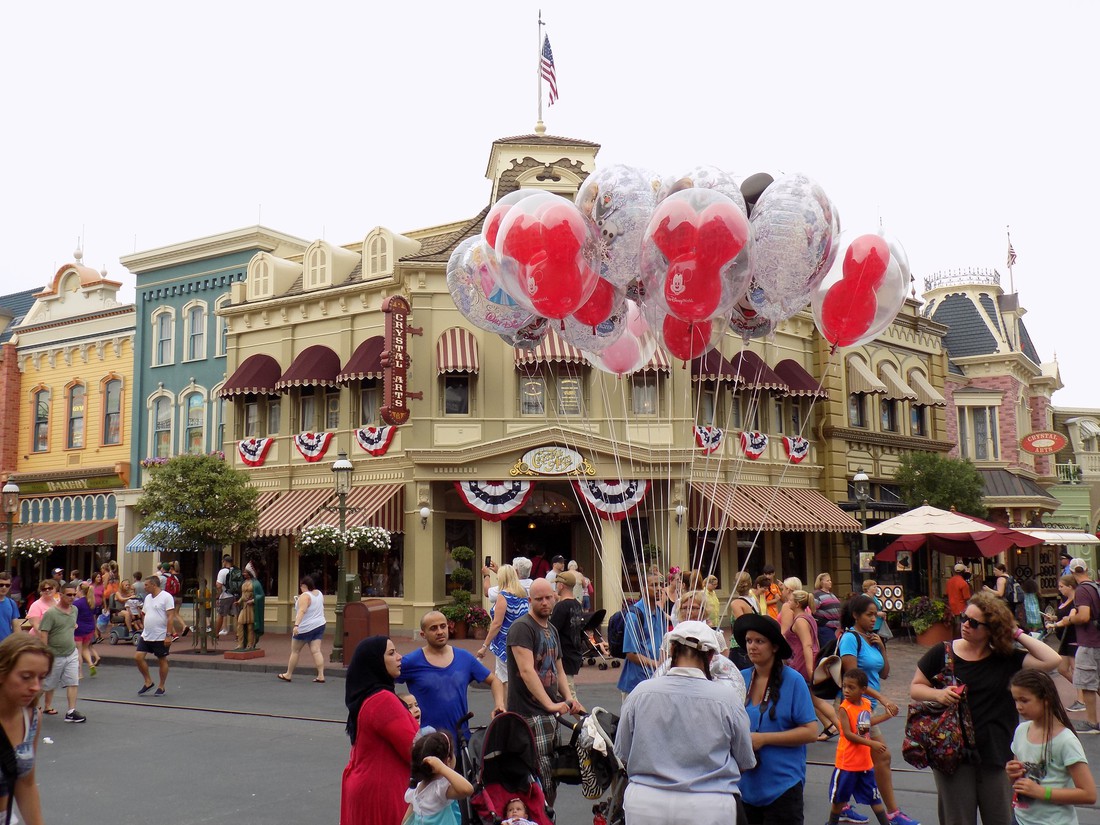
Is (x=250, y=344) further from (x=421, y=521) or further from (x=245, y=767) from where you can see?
(x=245, y=767)

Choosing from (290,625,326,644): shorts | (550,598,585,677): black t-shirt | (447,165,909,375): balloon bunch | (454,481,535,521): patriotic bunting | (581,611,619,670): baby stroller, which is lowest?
(581,611,619,670): baby stroller

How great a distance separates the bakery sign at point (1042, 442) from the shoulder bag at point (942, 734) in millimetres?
30408

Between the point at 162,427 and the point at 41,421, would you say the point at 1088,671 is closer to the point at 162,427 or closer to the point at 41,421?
the point at 162,427

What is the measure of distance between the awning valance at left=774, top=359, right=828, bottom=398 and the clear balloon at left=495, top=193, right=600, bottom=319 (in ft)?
54.5

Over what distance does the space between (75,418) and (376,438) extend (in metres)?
13.6

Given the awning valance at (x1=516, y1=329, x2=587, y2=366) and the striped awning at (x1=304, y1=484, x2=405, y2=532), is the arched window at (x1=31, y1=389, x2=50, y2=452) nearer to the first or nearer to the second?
the striped awning at (x1=304, y1=484, x2=405, y2=532)

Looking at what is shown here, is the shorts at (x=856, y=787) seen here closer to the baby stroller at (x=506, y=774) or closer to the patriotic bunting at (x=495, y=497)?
the baby stroller at (x=506, y=774)

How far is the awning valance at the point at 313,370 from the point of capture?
22922 millimetres

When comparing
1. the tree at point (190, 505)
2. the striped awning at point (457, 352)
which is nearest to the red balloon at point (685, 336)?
the striped awning at point (457, 352)

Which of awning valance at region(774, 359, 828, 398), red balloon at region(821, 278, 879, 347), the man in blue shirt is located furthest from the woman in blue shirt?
awning valance at region(774, 359, 828, 398)

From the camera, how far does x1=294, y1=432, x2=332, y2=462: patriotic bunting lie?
77.4ft

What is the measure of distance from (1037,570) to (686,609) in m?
30.7

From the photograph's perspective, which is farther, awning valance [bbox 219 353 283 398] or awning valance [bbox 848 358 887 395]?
awning valance [bbox 848 358 887 395]

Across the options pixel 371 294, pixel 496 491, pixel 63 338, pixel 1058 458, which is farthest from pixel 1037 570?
pixel 63 338
